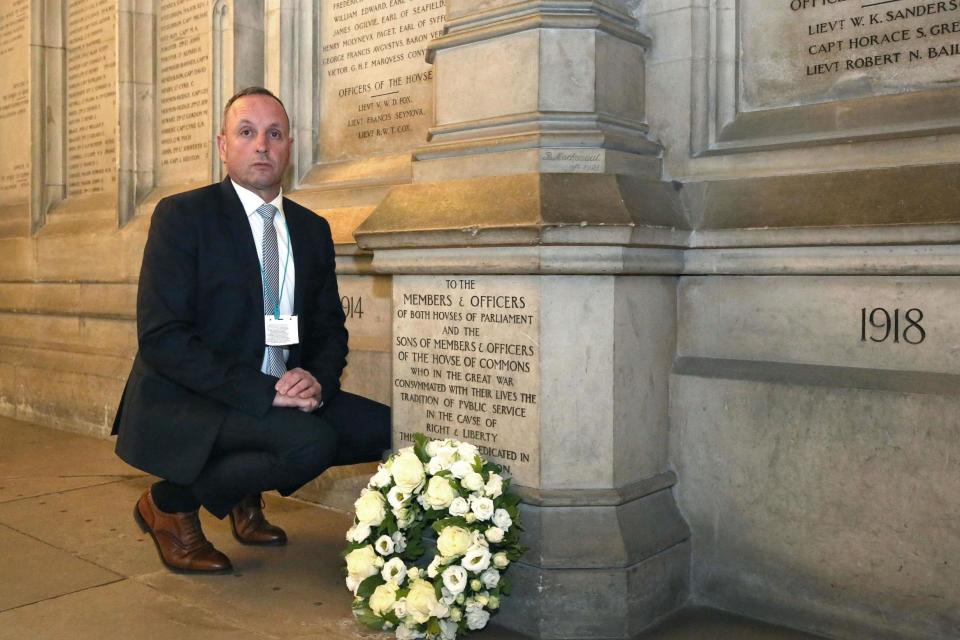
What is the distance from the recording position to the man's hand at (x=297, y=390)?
3387 millimetres

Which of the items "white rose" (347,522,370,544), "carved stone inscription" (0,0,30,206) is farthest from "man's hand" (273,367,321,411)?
"carved stone inscription" (0,0,30,206)

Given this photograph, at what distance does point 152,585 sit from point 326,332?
1.18m

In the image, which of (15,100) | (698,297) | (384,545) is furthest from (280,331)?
(15,100)

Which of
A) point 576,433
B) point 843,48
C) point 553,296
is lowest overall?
point 576,433

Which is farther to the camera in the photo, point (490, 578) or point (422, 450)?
point (422, 450)

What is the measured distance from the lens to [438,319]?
3424mm

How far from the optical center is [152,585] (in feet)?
11.2

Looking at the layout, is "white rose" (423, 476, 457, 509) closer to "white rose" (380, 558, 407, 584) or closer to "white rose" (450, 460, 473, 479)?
"white rose" (450, 460, 473, 479)

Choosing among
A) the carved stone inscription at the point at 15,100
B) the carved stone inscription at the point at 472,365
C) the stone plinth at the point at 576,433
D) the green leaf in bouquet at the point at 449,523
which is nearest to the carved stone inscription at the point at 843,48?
the stone plinth at the point at 576,433

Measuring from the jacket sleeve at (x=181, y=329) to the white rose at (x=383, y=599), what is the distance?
81cm

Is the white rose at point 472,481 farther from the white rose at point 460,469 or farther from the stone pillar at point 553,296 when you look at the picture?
the stone pillar at point 553,296

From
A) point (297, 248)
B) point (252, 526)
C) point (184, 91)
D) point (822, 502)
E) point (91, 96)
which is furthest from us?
point (91, 96)

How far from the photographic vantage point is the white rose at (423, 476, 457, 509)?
9.66 ft

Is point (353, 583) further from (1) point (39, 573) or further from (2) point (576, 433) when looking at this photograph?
(1) point (39, 573)
